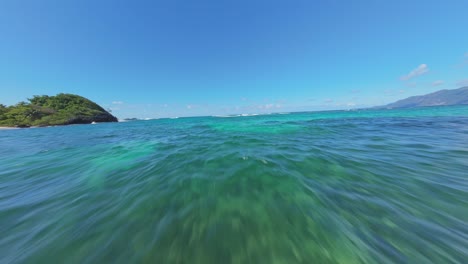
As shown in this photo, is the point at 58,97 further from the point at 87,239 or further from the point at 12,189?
the point at 87,239

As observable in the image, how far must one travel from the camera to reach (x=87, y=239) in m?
2.08

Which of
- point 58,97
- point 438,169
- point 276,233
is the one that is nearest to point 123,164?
point 276,233

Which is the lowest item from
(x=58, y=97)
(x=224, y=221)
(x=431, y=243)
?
(x=431, y=243)

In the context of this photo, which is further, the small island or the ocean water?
the small island

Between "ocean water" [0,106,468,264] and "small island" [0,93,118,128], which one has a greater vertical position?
"small island" [0,93,118,128]

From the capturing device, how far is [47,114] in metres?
45.3

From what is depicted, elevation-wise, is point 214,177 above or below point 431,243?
above

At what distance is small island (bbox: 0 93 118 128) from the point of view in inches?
1563

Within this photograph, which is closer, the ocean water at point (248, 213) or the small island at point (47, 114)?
the ocean water at point (248, 213)

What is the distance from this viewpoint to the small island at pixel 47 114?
39688 millimetres

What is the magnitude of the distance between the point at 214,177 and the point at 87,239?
7.58 feet

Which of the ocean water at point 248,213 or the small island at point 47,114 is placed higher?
the small island at point 47,114

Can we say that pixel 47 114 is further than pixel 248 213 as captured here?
Yes

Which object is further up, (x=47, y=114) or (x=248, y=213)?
(x=47, y=114)
